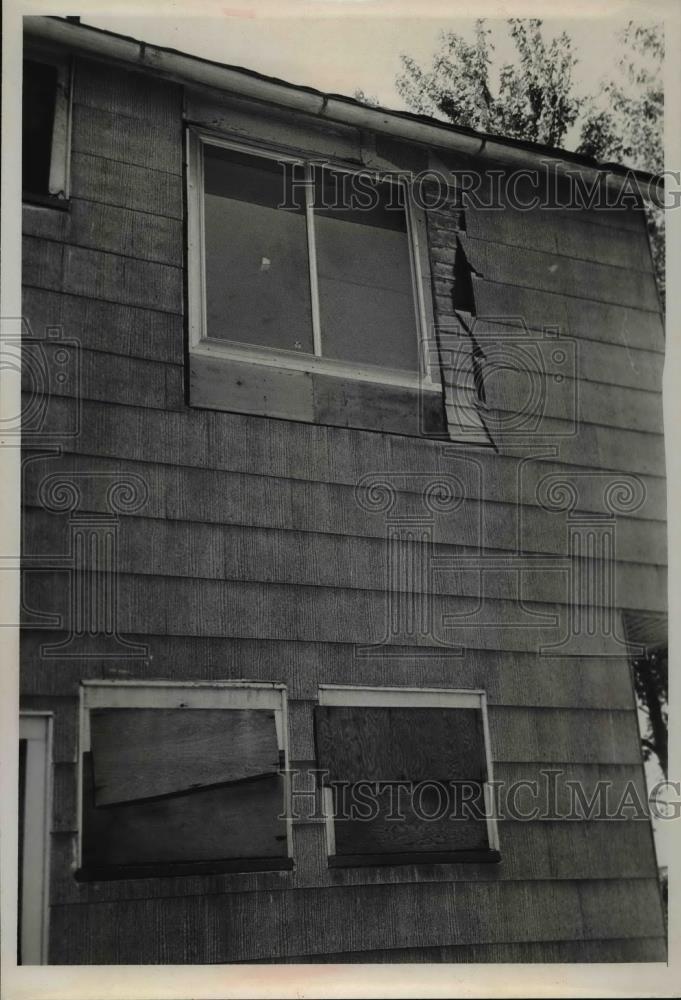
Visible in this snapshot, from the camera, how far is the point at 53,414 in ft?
9.41

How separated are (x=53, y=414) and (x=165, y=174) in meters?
0.84

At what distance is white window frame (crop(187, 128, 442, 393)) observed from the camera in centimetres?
312

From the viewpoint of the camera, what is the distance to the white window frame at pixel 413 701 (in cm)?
300

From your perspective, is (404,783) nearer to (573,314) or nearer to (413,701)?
(413,701)

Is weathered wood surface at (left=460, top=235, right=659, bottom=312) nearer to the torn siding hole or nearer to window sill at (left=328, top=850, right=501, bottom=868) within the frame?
the torn siding hole

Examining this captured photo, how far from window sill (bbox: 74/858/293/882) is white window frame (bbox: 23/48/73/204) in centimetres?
183

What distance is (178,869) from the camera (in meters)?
2.72

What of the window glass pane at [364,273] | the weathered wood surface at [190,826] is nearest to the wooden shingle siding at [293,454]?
the window glass pane at [364,273]

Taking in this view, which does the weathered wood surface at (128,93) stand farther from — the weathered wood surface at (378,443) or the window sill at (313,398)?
the weathered wood surface at (378,443)

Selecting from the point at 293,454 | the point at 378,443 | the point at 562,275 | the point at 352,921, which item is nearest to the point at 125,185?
the point at 293,454

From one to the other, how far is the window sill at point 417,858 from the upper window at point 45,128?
2.03m

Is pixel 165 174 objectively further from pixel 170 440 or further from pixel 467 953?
pixel 467 953

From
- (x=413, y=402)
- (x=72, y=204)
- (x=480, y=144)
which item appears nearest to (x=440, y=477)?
(x=413, y=402)

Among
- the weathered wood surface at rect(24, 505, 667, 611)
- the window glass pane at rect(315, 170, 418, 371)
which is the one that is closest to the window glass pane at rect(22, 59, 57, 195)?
the window glass pane at rect(315, 170, 418, 371)
